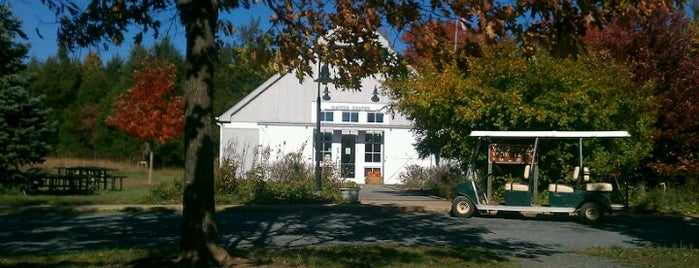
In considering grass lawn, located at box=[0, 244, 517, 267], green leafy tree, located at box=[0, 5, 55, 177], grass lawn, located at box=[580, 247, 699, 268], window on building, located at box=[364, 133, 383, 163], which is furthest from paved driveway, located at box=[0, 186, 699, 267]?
window on building, located at box=[364, 133, 383, 163]

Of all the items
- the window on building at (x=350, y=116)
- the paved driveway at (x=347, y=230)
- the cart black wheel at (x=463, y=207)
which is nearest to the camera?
the paved driveway at (x=347, y=230)

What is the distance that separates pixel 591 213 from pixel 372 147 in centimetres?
1494

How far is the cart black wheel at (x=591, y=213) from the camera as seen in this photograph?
15305 mm

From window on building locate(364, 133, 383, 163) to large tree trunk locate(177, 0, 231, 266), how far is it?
21.3 m

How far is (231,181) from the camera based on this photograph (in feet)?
62.8

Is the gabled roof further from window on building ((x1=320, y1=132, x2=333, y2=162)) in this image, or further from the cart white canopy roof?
the cart white canopy roof

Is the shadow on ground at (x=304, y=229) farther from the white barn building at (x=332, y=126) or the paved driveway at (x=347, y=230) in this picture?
the white barn building at (x=332, y=126)

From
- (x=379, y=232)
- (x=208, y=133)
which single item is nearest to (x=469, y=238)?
(x=379, y=232)

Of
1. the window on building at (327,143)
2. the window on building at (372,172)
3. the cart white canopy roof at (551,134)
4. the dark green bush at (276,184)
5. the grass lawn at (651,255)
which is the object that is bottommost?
the grass lawn at (651,255)

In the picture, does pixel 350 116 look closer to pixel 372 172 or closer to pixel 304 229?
pixel 372 172

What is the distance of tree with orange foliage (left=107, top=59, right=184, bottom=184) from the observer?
29.3 meters

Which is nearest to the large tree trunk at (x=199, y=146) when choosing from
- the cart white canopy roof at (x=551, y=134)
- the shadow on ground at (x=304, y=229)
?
the shadow on ground at (x=304, y=229)

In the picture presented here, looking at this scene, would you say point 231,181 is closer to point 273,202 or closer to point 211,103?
point 273,202

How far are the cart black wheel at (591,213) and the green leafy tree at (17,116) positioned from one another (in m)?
16.2
